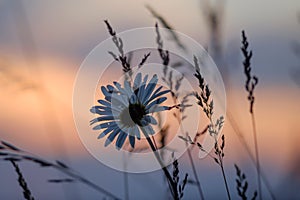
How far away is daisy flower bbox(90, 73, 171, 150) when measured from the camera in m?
1.80

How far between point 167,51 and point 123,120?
0.96 ft

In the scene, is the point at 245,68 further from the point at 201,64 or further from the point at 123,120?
the point at 123,120

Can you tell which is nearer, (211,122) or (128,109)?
(211,122)

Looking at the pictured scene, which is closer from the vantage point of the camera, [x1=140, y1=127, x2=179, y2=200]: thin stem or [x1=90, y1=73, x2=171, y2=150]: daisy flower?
[x1=140, y1=127, x2=179, y2=200]: thin stem

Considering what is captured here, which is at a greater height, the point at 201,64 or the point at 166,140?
the point at 201,64

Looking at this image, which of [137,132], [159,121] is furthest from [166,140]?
[137,132]

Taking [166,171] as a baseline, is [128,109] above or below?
above

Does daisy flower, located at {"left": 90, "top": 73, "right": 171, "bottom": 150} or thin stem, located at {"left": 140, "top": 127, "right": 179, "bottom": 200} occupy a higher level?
daisy flower, located at {"left": 90, "top": 73, "right": 171, "bottom": 150}

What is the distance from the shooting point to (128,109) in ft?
6.19

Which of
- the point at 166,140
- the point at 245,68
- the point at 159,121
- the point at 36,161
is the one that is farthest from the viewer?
the point at 245,68

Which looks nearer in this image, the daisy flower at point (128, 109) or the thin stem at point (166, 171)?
the thin stem at point (166, 171)

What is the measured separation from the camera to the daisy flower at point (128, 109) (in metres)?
1.80

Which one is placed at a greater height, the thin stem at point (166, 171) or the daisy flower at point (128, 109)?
the daisy flower at point (128, 109)

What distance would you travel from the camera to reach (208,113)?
1619mm
